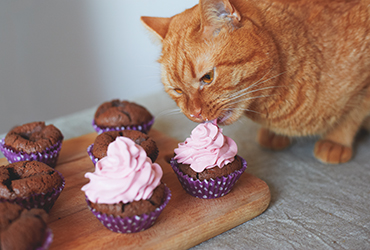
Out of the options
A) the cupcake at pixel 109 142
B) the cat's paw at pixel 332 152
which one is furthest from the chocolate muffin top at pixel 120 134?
the cat's paw at pixel 332 152

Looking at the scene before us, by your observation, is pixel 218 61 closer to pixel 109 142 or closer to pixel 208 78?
pixel 208 78

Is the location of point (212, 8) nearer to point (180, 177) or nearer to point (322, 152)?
point (180, 177)

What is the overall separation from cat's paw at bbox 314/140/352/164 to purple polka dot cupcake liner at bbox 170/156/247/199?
0.63m

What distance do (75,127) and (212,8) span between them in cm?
136

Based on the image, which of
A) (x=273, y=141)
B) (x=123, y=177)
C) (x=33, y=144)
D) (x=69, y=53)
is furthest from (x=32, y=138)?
(x=69, y=53)

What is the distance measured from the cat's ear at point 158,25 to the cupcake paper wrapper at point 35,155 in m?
0.67

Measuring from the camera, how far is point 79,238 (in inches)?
47.1

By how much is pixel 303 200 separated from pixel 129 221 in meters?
0.75

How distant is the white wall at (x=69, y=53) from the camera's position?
3309 millimetres

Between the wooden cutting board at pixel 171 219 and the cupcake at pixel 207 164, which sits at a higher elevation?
the cupcake at pixel 207 164

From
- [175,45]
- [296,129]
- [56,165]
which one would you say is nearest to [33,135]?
[56,165]

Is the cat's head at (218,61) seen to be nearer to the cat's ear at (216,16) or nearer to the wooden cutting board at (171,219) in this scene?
the cat's ear at (216,16)

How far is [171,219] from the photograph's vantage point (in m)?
1.28

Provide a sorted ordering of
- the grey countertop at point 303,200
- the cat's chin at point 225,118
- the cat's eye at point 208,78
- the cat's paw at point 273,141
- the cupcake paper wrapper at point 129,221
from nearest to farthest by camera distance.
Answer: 1. the cupcake paper wrapper at point 129,221
2. the grey countertop at point 303,200
3. the cat's eye at point 208,78
4. the cat's chin at point 225,118
5. the cat's paw at point 273,141
